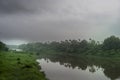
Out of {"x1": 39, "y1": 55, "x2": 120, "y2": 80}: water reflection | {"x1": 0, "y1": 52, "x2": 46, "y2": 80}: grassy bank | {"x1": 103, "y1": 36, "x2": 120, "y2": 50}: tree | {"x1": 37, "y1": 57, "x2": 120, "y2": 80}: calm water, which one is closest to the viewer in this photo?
{"x1": 0, "y1": 52, "x2": 46, "y2": 80}: grassy bank

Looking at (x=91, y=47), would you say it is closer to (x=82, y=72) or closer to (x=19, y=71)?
(x=82, y=72)

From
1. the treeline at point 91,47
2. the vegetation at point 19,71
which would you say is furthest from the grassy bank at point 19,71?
the treeline at point 91,47

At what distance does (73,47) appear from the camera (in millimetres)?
161125

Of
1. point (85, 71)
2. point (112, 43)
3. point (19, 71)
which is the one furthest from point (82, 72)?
point (112, 43)

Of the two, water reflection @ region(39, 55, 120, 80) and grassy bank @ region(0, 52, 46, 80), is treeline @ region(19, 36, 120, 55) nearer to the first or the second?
water reflection @ region(39, 55, 120, 80)

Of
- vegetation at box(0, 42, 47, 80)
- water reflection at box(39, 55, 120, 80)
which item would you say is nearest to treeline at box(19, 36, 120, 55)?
water reflection at box(39, 55, 120, 80)

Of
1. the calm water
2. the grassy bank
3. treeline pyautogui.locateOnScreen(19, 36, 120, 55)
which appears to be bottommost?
the calm water

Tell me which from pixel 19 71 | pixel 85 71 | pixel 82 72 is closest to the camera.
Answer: pixel 19 71

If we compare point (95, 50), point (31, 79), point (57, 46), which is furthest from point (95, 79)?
point (57, 46)

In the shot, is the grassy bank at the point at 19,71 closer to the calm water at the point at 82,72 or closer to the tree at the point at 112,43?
the calm water at the point at 82,72

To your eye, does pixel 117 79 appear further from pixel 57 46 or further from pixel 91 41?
pixel 57 46

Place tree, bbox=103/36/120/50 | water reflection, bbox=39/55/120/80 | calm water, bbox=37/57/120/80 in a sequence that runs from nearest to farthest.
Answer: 1. calm water, bbox=37/57/120/80
2. water reflection, bbox=39/55/120/80
3. tree, bbox=103/36/120/50

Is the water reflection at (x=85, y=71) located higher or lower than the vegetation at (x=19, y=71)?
lower

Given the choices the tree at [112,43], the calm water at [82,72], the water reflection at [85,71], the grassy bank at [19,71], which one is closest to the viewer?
the grassy bank at [19,71]
